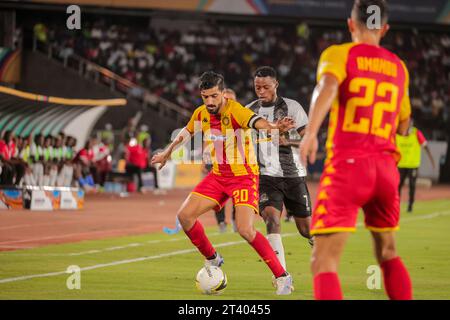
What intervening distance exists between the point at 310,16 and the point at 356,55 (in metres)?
33.4

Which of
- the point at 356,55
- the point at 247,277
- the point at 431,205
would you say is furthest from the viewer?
the point at 431,205

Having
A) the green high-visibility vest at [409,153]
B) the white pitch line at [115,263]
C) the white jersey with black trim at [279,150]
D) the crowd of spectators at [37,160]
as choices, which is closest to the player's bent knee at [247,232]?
the white jersey with black trim at [279,150]

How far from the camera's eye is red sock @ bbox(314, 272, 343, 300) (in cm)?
658

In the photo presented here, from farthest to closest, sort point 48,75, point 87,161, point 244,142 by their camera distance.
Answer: point 48,75 → point 87,161 → point 244,142

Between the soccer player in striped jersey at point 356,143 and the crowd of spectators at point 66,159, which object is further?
the crowd of spectators at point 66,159

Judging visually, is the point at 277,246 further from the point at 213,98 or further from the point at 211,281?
the point at 213,98

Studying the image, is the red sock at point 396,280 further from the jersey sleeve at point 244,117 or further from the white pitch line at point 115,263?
the white pitch line at point 115,263

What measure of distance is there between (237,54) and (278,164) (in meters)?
33.5

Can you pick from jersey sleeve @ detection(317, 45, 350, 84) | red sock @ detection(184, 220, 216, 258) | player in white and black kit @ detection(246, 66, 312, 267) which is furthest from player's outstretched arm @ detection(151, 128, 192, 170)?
jersey sleeve @ detection(317, 45, 350, 84)

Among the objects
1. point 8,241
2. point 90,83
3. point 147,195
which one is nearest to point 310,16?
point 90,83

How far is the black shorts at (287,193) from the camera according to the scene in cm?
1143

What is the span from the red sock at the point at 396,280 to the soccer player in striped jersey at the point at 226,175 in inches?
115

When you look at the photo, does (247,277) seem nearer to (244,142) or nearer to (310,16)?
(244,142)
